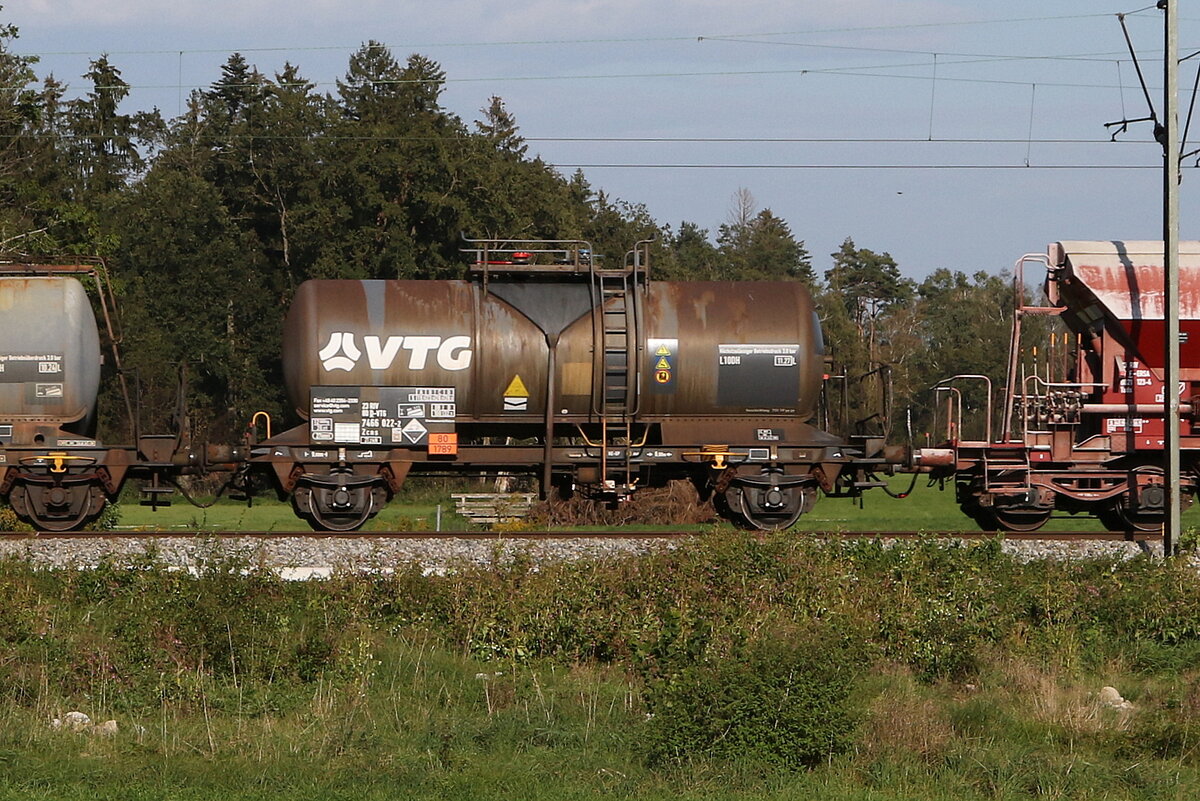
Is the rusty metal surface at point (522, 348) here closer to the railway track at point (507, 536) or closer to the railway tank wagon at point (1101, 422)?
the railway track at point (507, 536)

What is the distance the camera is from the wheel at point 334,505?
65.8ft

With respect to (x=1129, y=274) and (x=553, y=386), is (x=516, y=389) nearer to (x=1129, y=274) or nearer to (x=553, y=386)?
(x=553, y=386)

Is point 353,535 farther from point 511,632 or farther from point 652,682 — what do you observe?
point 652,682

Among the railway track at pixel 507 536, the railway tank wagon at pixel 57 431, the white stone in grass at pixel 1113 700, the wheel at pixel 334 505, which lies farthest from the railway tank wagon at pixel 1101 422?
the railway tank wagon at pixel 57 431

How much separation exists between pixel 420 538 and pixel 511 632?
19.3 feet

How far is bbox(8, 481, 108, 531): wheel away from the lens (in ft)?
65.9

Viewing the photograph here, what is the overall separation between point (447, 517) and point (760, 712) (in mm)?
28442

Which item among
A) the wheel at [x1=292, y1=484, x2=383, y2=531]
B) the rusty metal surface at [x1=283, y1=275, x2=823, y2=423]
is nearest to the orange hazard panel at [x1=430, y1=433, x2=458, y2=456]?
the rusty metal surface at [x1=283, y1=275, x2=823, y2=423]

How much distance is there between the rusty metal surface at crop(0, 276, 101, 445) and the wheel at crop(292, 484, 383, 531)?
3473mm

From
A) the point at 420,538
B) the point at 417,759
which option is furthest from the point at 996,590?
the point at 420,538

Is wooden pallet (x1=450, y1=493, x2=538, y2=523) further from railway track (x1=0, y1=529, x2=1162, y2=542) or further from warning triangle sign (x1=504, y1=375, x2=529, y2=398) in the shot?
railway track (x1=0, y1=529, x2=1162, y2=542)

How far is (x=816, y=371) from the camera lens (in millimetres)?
20500

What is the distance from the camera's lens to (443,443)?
788 inches

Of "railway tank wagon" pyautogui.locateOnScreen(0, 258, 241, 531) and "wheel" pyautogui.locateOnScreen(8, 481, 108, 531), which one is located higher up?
"railway tank wagon" pyautogui.locateOnScreen(0, 258, 241, 531)
